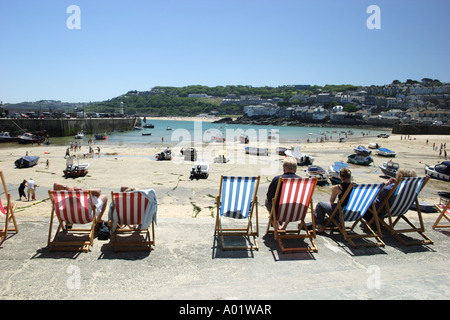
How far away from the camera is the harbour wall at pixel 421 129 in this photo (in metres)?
76.0

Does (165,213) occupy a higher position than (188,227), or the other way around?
(188,227)

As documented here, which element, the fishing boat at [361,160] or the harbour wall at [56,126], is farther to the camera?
the harbour wall at [56,126]

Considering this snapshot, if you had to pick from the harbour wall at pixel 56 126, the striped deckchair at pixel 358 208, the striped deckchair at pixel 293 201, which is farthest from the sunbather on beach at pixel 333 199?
the harbour wall at pixel 56 126

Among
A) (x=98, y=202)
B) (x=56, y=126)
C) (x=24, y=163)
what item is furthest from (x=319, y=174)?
(x=56, y=126)

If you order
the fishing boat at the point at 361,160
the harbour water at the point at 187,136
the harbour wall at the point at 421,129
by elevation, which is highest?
the harbour wall at the point at 421,129

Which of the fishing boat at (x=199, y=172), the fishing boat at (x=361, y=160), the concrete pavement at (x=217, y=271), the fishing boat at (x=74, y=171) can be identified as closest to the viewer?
the concrete pavement at (x=217, y=271)

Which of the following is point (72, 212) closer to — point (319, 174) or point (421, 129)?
point (319, 174)

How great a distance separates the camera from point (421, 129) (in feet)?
262

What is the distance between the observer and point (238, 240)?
4637mm

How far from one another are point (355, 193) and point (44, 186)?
16.6 meters

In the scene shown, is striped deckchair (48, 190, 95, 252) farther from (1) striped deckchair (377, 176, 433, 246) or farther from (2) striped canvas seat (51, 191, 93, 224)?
(1) striped deckchair (377, 176, 433, 246)

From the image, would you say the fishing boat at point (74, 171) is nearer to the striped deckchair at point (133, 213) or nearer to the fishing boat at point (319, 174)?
the fishing boat at point (319, 174)
